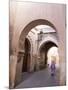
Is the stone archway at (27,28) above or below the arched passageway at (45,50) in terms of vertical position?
above

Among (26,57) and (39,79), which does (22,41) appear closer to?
(26,57)

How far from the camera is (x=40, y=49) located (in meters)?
2.28

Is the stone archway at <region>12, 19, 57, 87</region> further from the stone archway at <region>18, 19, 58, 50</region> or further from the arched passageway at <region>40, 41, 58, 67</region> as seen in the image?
the arched passageway at <region>40, 41, 58, 67</region>

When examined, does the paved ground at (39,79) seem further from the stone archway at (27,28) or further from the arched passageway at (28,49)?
the stone archway at (27,28)

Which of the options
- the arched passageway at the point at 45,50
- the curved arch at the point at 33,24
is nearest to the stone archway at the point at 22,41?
the curved arch at the point at 33,24

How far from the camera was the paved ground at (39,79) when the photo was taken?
89.0 inches

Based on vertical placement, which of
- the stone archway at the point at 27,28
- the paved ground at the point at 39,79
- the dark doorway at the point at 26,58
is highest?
the stone archway at the point at 27,28

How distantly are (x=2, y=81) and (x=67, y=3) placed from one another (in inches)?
49.6

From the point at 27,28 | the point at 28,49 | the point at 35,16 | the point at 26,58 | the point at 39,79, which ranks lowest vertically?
the point at 39,79

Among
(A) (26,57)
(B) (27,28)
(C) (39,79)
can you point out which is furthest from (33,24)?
(C) (39,79)

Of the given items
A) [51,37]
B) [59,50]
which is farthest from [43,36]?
[59,50]

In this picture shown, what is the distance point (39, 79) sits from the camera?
2311 millimetres

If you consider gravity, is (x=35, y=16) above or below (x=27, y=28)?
above

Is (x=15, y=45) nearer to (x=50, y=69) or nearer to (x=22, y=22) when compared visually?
(x=22, y=22)
